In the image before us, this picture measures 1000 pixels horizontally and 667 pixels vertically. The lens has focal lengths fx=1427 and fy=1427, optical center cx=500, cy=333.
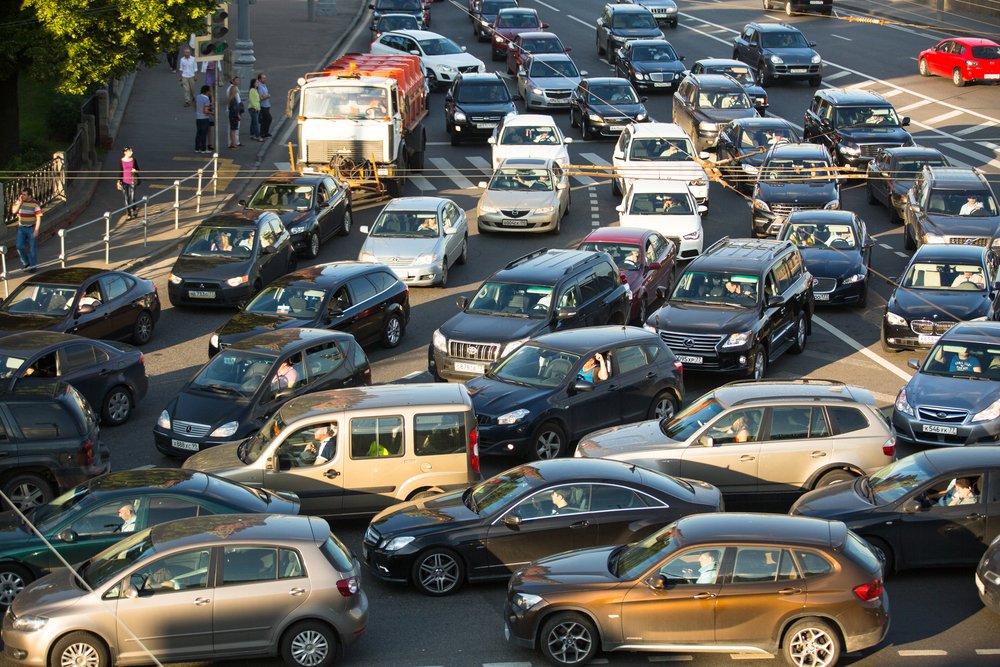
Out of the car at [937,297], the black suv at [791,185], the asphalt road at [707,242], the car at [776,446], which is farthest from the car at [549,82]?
the car at [776,446]

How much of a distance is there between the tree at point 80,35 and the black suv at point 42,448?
15.3m

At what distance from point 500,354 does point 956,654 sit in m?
9.83

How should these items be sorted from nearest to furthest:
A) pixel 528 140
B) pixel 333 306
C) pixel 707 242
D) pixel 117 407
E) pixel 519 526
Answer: pixel 519 526 → pixel 117 407 → pixel 333 306 → pixel 707 242 → pixel 528 140

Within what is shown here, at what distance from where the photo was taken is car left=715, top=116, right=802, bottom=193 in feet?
113

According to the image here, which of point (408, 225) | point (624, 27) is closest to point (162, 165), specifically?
point (408, 225)

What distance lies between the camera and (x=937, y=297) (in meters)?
24.5

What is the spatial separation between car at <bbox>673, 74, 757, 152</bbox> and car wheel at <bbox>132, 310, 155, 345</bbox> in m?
18.2

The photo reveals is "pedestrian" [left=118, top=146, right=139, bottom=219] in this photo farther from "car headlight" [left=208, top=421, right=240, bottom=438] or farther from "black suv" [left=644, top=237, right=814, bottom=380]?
"black suv" [left=644, top=237, right=814, bottom=380]

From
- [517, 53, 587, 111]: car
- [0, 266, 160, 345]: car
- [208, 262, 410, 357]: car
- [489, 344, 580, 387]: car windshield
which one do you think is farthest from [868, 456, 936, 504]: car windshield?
[517, 53, 587, 111]: car

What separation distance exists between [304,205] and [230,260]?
3.91 m

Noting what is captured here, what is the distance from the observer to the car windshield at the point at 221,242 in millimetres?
26875

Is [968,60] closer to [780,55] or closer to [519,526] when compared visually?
[780,55]

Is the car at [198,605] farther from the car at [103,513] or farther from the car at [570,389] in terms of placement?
the car at [570,389]

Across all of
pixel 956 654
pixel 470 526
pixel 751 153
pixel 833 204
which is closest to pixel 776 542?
pixel 956 654
